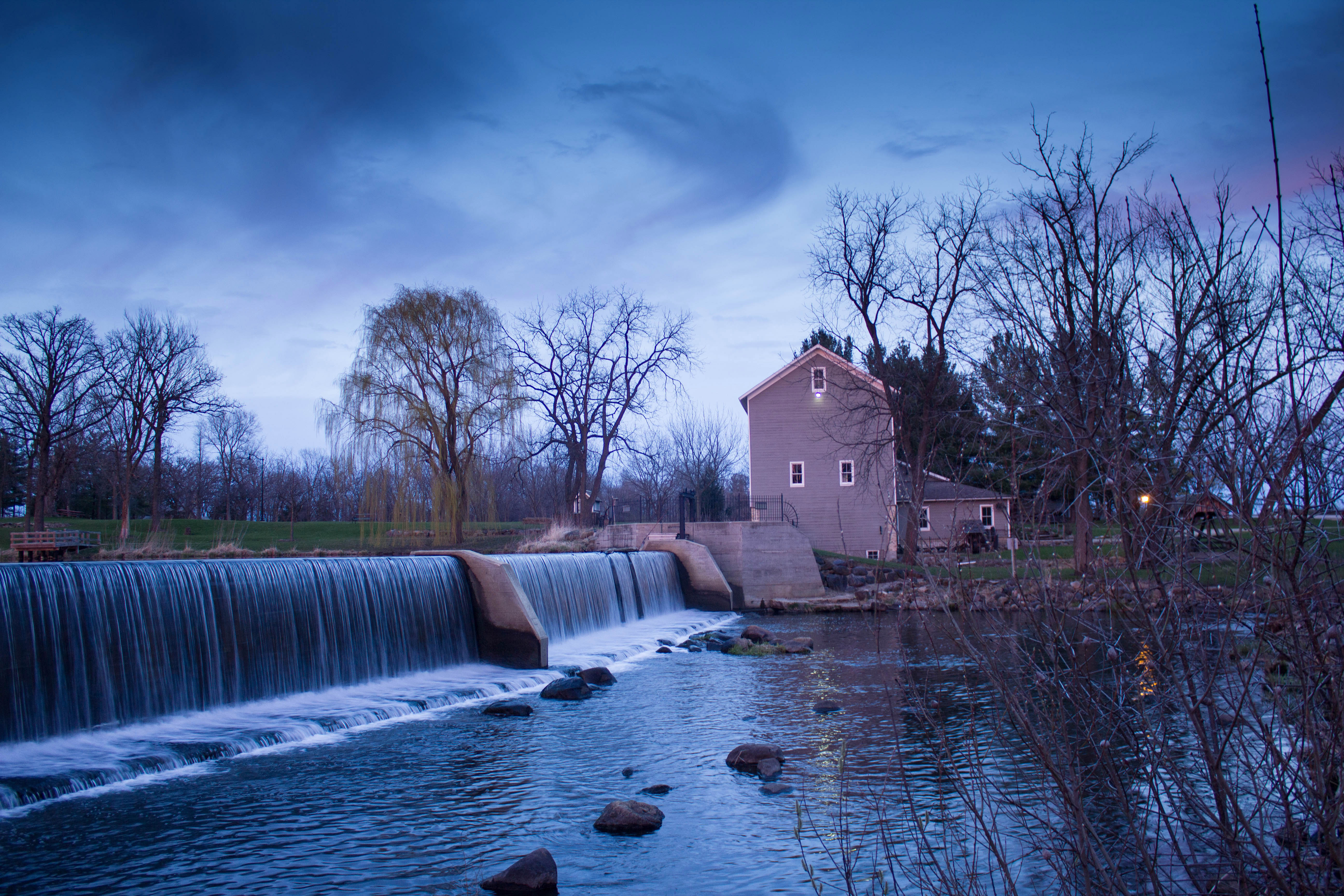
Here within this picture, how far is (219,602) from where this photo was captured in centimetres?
1127

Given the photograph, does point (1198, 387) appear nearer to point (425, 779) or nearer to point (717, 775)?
point (717, 775)

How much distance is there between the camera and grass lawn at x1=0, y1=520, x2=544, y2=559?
29422 millimetres

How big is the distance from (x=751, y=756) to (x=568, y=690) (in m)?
4.49

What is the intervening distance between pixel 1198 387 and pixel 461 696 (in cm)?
1096

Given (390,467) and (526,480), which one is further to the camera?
(526,480)

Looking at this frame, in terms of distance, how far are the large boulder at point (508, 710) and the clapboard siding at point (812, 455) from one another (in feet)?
77.1

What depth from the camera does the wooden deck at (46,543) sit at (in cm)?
2289

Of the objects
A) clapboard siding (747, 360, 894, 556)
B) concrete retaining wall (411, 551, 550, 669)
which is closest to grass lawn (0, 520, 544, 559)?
clapboard siding (747, 360, 894, 556)

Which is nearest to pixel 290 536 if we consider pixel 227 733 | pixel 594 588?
pixel 594 588

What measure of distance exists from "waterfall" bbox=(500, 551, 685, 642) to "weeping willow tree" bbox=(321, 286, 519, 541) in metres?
8.40

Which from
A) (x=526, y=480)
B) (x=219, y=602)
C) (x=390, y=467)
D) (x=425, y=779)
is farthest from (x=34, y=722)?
(x=526, y=480)

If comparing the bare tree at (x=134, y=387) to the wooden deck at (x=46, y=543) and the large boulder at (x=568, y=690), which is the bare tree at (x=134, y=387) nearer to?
the wooden deck at (x=46, y=543)

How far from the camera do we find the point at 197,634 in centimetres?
→ 1081

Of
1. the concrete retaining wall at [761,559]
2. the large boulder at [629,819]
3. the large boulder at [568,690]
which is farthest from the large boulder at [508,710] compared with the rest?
the concrete retaining wall at [761,559]
